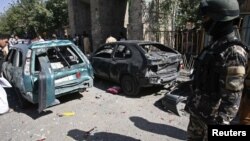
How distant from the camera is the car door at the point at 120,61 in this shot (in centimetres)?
662

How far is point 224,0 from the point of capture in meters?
2.19

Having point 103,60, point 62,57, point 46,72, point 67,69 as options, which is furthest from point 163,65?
point 46,72

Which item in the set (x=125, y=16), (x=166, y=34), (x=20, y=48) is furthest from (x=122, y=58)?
(x=125, y=16)

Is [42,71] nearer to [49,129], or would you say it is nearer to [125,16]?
[49,129]

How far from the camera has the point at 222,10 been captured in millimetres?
2168

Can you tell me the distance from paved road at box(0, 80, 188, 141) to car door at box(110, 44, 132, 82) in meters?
0.77

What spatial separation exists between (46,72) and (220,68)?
411 centimetres

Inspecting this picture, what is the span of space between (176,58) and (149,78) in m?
1.15

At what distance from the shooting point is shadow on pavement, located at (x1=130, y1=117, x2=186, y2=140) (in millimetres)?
4363

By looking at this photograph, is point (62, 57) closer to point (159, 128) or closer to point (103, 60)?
point (103, 60)

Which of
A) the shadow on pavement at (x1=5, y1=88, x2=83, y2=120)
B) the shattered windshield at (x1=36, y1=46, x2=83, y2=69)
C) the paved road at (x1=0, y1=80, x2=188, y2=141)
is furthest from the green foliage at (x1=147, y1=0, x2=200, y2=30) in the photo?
the shadow on pavement at (x1=5, y1=88, x2=83, y2=120)

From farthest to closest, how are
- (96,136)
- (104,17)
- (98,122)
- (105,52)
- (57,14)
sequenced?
(57,14) → (104,17) → (105,52) → (98,122) → (96,136)

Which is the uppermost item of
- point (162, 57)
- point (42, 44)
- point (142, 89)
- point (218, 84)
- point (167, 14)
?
point (167, 14)

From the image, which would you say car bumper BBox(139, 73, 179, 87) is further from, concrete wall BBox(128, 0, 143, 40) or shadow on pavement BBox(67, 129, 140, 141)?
concrete wall BBox(128, 0, 143, 40)
